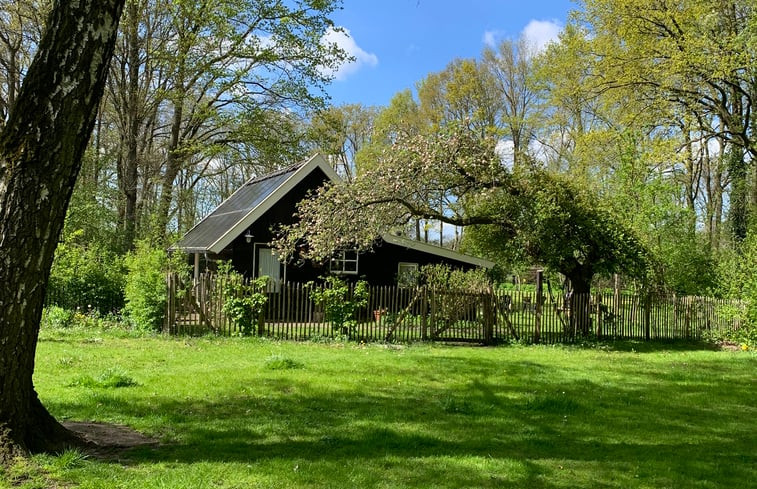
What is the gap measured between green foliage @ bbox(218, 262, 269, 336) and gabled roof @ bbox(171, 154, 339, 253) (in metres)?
4.07

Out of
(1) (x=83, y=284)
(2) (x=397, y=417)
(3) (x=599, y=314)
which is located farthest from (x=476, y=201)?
(1) (x=83, y=284)

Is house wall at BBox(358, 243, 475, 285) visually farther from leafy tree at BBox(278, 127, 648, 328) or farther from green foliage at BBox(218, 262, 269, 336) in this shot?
green foliage at BBox(218, 262, 269, 336)

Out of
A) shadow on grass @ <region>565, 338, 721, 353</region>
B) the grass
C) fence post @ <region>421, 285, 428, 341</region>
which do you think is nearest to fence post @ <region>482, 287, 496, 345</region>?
fence post @ <region>421, 285, 428, 341</region>

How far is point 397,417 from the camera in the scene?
289 inches

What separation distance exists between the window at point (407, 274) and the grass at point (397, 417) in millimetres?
9514

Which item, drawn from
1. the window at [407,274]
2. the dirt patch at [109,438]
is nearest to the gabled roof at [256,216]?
the window at [407,274]

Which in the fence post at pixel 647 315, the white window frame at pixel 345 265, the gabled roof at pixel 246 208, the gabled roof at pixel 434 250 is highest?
the gabled roof at pixel 246 208

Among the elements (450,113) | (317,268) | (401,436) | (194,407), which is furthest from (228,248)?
(450,113)

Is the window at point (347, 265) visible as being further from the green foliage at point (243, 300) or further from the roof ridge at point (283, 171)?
the green foliage at point (243, 300)

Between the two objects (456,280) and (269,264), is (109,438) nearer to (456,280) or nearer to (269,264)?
(456,280)

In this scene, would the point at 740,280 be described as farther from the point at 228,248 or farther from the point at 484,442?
the point at 228,248

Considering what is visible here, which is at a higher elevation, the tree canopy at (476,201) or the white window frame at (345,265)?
the tree canopy at (476,201)

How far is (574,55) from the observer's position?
24391 mm

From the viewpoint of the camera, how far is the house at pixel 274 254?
68.7 feet
